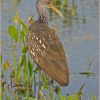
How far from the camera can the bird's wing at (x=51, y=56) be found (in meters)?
6.64

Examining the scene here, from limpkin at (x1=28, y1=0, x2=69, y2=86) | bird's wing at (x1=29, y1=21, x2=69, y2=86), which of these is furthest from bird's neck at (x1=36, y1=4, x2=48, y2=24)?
bird's wing at (x1=29, y1=21, x2=69, y2=86)

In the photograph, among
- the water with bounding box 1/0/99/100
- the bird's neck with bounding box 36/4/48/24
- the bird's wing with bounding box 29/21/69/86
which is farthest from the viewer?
the water with bounding box 1/0/99/100

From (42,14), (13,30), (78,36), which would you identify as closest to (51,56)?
(13,30)

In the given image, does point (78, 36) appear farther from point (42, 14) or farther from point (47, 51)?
point (47, 51)

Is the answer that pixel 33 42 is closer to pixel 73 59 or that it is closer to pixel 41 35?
pixel 41 35

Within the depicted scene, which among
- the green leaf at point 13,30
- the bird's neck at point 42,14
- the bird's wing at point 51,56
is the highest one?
the bird's neck at point 42,14

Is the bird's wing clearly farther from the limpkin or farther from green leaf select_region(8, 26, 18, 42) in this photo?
green leaf select_region(8, 26, 18, 42)

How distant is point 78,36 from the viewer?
9.38 metres

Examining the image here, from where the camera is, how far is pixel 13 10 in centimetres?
1032

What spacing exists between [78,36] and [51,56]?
2536 mm

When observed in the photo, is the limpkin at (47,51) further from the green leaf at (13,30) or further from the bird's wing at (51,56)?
the green leaf at (13,30)

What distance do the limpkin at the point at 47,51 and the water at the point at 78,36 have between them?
2.51 ft

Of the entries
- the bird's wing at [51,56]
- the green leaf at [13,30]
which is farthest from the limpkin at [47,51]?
the green leaf at [13,30]

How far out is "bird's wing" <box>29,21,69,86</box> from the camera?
6.64m
